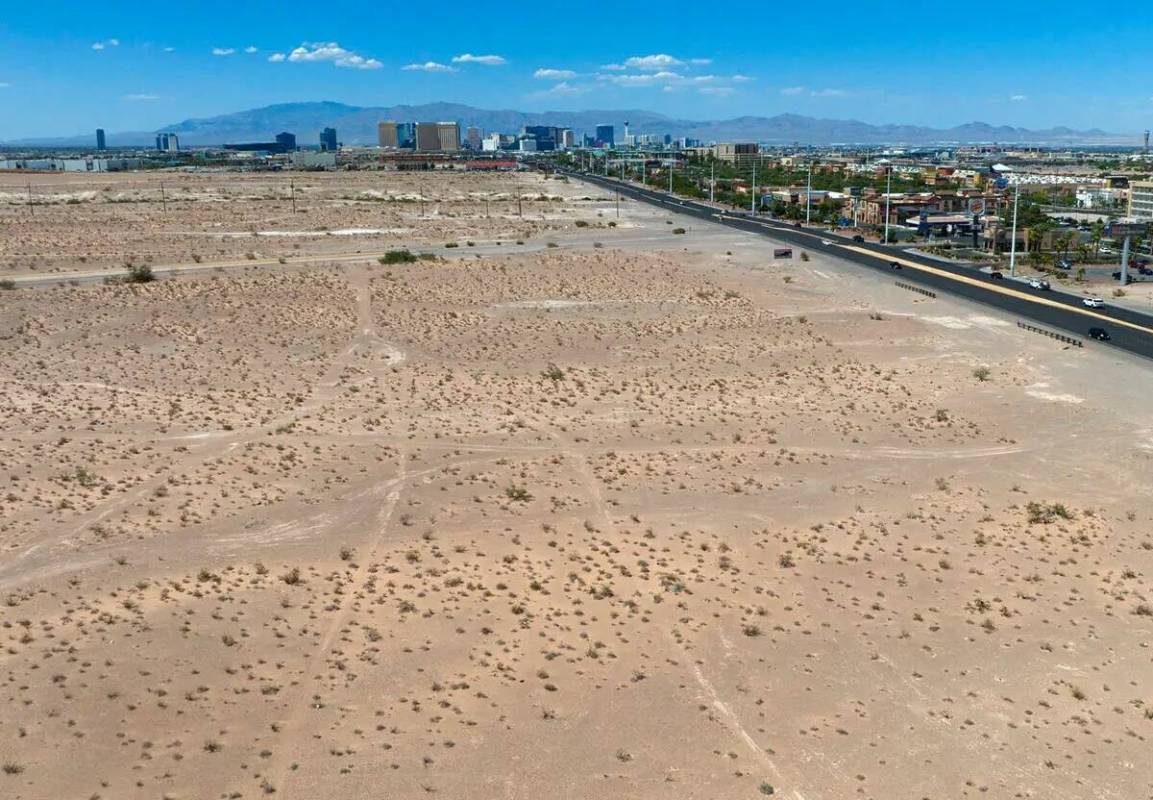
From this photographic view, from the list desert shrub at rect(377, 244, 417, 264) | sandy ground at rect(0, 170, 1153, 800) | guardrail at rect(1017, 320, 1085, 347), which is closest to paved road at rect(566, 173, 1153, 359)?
guardrail at rect(1017, 320, 1085, 347)

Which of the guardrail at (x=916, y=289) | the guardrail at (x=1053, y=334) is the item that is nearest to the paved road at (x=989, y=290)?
the guardrail at (x=1053, y=334)

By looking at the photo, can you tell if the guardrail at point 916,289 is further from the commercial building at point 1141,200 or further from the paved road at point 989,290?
the commercial building at point 1141,200

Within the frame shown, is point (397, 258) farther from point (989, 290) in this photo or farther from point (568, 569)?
point (568, 569)

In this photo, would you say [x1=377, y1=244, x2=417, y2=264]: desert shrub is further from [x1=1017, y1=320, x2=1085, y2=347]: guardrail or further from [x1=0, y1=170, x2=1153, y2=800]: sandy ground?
[x1=1017, y1=320, x2=1085, y2=347]: guardrail

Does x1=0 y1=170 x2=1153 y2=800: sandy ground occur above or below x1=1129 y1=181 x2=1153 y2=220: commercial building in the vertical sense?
below

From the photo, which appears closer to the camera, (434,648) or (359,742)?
(359,742)

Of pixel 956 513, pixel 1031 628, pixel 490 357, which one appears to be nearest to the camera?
pixel 1031 628

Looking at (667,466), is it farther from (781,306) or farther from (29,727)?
(781,306)

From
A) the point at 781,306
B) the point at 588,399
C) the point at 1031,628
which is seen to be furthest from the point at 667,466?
the point at 781,306
